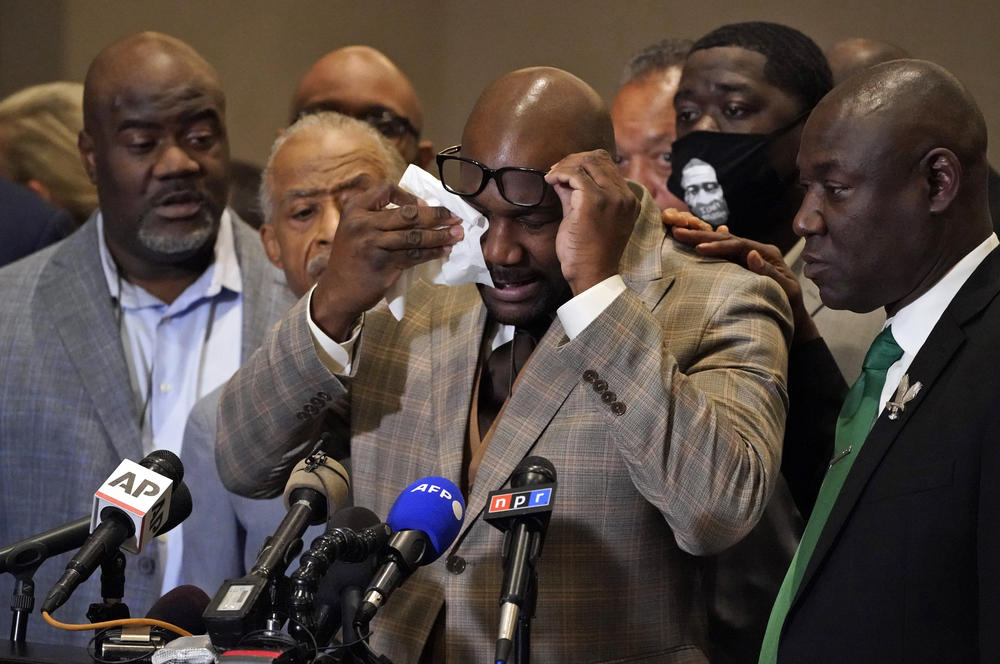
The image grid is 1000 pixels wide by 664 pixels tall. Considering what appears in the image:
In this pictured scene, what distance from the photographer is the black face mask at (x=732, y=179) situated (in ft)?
10.8

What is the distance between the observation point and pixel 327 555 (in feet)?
6.15

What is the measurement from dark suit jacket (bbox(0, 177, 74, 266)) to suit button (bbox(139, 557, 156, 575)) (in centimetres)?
140

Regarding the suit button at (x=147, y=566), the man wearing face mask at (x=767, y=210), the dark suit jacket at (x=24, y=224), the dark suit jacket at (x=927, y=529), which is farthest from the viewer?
the dark suit jacket at (x=24, y=224)

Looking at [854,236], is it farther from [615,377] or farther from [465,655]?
[465,655]

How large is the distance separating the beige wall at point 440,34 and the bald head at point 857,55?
112 centimetres

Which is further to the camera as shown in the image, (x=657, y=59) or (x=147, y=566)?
(x=657, y=59)

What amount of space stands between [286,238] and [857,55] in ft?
6.13

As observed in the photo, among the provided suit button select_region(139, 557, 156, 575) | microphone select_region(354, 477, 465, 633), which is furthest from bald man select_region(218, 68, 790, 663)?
Answer: suit button select_region(139, 557, 156, 575)

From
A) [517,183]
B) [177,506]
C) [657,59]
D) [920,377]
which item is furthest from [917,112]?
Result: [657,59]

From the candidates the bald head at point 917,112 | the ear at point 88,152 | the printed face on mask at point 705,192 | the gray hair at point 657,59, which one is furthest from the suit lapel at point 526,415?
the ear at point 88,152

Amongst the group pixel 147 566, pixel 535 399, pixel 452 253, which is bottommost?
pixel 147 566

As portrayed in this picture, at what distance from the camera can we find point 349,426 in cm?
277

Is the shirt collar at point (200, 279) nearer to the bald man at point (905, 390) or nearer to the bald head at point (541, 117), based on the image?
the bald head at point (541, 117)

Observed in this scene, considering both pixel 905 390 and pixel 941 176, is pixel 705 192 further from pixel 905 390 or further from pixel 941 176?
pixel 905 390
